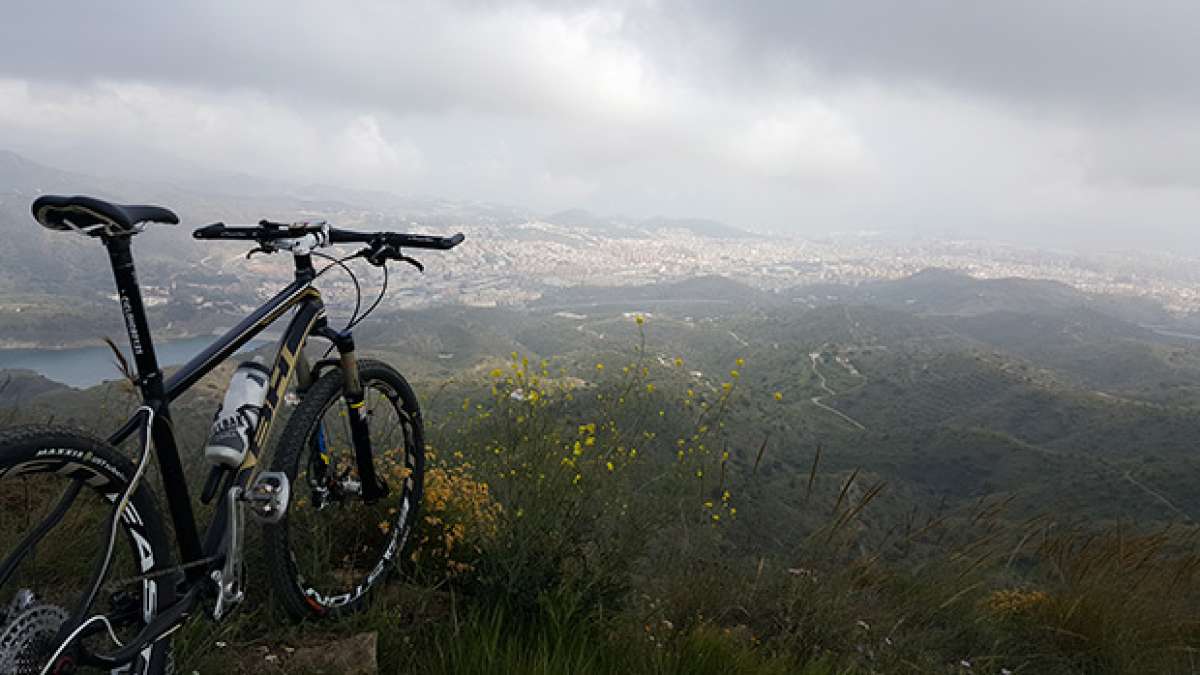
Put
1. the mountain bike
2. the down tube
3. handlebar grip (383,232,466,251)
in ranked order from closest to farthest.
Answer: the mountain bike < the down tube < handlebar grip (383,232,466,251)

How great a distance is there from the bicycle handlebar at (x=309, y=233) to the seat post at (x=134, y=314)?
0.83 m

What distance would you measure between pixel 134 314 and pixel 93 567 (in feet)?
2.82

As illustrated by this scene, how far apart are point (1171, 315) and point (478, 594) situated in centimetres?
24726

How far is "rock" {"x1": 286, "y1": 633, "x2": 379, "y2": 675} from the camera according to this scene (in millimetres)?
2076

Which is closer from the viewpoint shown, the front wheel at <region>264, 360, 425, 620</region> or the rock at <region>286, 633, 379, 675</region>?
the rock at <region>286, 633, 379, 675</region>

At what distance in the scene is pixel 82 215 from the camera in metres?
1.74

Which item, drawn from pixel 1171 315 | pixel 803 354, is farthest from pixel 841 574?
pixel 1171 315

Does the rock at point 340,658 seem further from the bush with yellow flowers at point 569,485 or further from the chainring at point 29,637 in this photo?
the chainring at point 29,637

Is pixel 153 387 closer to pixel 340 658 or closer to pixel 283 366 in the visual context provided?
pixel 283 366

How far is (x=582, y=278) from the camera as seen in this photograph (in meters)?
198

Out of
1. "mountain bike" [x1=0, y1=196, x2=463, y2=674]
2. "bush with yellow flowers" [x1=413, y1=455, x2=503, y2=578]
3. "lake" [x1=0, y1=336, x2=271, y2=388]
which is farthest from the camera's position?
"lake" [x1=0, y1=336, x2=271, y2=388]

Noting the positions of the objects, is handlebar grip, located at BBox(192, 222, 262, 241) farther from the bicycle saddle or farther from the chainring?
the chainring

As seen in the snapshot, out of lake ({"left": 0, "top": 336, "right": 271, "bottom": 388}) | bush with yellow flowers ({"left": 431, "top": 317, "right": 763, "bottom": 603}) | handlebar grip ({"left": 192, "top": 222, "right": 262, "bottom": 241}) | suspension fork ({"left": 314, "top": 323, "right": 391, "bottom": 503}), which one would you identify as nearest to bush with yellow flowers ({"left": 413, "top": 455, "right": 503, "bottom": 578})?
bush with yellow flowers ({"left": 431, "top": 317, "right": 763, "bottom": 603})

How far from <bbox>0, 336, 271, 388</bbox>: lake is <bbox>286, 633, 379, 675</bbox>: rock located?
70545mm
